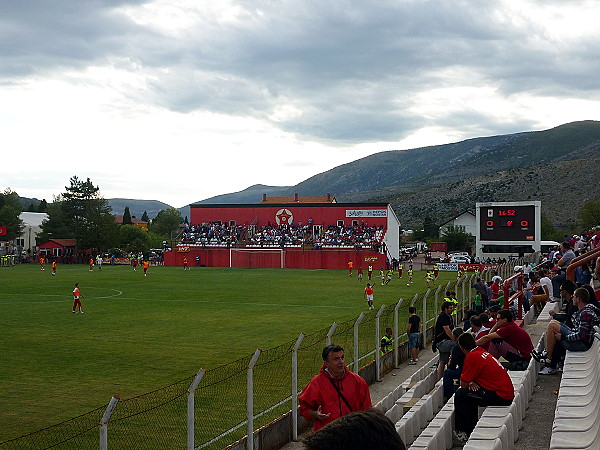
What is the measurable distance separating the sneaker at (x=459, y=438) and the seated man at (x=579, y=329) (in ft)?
9.51

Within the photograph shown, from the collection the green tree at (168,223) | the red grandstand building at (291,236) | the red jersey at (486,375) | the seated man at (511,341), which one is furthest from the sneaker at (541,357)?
the green tree at (168,223)

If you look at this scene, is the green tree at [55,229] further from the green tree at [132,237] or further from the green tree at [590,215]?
the green tree at [590,215]

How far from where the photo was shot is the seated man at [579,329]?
10.2 m

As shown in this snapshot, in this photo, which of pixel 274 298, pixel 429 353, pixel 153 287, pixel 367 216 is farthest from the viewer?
pixel 367 216

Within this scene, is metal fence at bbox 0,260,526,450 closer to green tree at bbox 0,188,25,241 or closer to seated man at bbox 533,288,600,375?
seated man at bbox 533,288,600,375

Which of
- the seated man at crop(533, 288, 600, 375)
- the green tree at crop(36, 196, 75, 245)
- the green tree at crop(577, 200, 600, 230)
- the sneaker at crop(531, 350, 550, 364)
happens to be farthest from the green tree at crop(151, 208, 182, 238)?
the seated man at crop(533, 288, 600, 375)

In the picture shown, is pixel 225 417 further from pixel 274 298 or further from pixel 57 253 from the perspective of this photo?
pixel 57 253

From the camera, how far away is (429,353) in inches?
843

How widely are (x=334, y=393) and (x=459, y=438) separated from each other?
7.91 feet

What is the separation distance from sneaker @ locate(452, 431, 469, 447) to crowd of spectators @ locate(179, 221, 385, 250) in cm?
6269

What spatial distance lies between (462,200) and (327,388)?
193 m

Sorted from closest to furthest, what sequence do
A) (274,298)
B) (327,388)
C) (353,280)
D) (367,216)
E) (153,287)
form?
(327,388), (274,298), (153,287), (353,280), (367,216)

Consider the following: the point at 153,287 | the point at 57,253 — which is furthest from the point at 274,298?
the point at 57,253

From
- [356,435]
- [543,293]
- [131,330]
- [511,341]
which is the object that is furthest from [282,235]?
[356,435]
